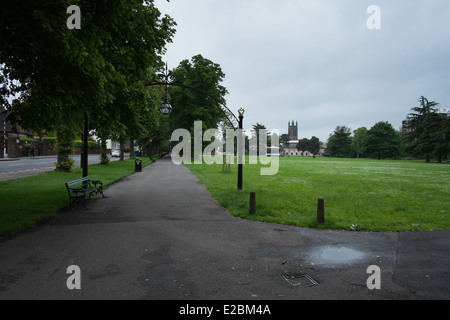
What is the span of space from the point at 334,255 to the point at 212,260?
95.9 inches

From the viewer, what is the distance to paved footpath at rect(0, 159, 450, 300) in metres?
3.88

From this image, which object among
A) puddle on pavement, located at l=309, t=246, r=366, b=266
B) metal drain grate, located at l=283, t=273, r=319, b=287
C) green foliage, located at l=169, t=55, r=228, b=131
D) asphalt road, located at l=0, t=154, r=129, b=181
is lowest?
puddle on pavement, located at l=309, t=246, r=366, b=266

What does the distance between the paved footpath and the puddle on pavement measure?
19 millimetres

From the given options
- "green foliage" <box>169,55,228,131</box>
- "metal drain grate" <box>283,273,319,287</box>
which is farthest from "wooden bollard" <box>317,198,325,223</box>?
"green foliage" <box>169,55,228,131</box>

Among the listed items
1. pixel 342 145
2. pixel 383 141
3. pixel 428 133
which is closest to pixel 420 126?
pixel 428 133

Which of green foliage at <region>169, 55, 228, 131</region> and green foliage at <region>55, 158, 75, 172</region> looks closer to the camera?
green foliage at <region>55, 158, 75, 172</region>

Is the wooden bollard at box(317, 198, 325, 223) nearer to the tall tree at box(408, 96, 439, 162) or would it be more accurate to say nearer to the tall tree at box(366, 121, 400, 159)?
the tall tree at box(408, 96, 439, 162)

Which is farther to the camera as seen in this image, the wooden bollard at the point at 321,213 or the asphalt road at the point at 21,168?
the asphalt road at the point at 21,168

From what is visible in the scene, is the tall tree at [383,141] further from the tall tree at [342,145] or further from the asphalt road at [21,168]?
the asphalt road at [21,168]

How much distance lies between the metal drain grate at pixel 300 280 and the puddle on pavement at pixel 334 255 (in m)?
0.71

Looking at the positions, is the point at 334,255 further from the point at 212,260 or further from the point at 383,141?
the point at 383,141

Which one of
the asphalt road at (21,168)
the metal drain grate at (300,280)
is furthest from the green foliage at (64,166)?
the metal drain grate at (300,280)

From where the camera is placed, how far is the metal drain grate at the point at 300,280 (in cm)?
413

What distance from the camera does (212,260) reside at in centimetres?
500
